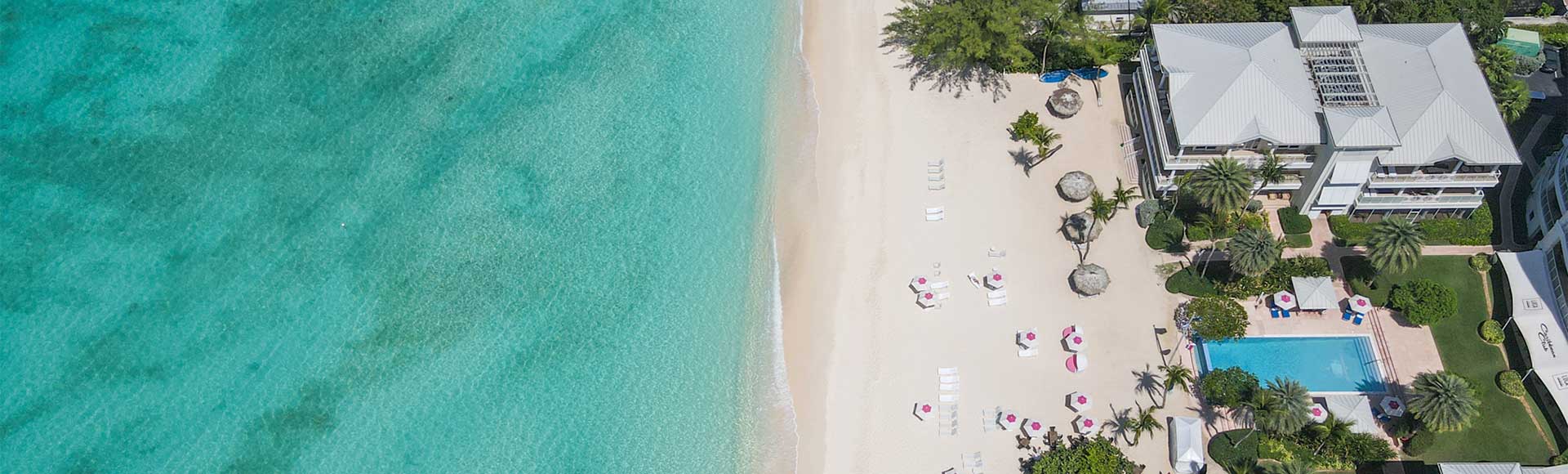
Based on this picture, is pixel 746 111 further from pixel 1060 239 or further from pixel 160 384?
pixel 160 384

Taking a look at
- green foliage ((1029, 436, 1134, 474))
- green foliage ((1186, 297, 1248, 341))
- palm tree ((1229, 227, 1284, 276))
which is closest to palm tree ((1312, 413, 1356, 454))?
green foliage ((1186, 297, 1248, 341))

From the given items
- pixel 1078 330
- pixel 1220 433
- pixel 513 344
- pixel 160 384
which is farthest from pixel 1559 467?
pixel 160 384

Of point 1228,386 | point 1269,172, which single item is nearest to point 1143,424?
point 1228,386

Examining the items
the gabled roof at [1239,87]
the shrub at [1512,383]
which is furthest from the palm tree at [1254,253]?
the shrub at [1512,383]

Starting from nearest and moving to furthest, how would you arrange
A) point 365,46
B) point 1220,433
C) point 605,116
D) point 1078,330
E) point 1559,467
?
point 1559,467
point 1220,433
point 1078,330
point 605,116
point 365,46

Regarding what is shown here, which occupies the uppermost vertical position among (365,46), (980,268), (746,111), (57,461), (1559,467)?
(365,46)

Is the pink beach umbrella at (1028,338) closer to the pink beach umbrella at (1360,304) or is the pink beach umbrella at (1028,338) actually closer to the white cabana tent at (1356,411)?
the white cabana tent at (1356,411)
